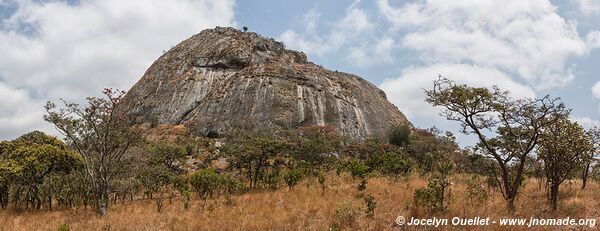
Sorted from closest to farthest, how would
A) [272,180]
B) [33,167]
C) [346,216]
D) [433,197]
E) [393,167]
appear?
1. [346,216]
2. [433,197]
3. [33,167]
4. [272,180]
5. [393,167]

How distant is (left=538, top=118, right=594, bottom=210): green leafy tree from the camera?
13414 mm

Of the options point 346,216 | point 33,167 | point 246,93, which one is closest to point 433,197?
point 346,216

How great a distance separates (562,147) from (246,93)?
59285mm

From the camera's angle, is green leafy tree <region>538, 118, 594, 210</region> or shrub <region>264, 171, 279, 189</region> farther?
shrub <region>264, 171, 279, 189</region>

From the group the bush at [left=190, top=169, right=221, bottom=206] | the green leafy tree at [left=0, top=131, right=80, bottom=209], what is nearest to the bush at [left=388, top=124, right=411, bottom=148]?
the bush at [left=190, top=169, right=221, bottom=206]

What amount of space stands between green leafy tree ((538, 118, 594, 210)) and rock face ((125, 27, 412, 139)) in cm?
4809

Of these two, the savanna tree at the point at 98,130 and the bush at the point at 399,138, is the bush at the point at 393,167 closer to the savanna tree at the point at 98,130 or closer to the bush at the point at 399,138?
the savanna tree at the point at 98,130

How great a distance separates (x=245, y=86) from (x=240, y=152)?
45033mm

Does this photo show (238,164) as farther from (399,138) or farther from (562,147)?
(399,138)

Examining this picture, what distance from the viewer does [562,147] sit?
1330 cm

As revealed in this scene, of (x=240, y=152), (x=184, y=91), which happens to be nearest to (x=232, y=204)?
(x=240, y=152)

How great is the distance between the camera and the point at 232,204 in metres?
18.2

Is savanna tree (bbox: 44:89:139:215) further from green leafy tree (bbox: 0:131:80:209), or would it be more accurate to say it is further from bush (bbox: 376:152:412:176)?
bush (bbox: 376:152:412:176)

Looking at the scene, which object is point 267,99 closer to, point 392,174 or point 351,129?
point 351,129
